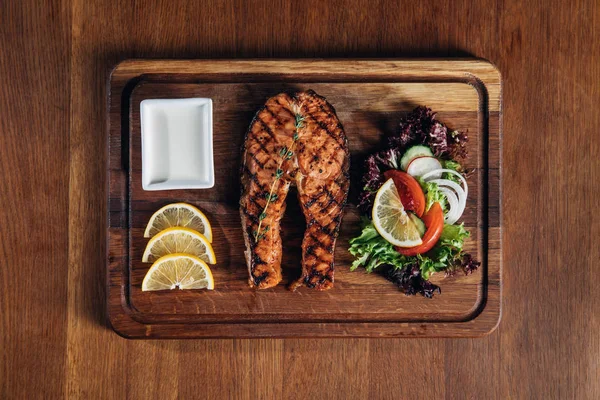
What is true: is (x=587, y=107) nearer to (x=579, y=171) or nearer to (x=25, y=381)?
(x=579, y=171)

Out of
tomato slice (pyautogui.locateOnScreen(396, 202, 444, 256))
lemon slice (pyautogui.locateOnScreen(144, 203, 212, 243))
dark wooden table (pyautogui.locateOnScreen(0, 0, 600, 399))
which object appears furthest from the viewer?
dark wooden table (pyautogui.locateOnScreen(0, 0, 600, 399))

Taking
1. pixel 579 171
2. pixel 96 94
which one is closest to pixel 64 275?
→ pixel 96 94

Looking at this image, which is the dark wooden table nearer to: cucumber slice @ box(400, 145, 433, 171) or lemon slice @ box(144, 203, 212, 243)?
lemon slice @ box(144, 203, 212, 243)

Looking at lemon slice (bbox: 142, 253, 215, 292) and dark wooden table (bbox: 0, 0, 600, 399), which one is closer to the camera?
lemon slice (bbox: 142, 253, 215, 292)

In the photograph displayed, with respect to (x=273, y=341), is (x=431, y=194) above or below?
above

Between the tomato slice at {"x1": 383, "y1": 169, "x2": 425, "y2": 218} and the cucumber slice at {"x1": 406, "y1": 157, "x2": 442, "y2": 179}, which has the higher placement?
the cucumber slice at {"x1": 406, "y1": 157, "x2": 442, "y2": 179}

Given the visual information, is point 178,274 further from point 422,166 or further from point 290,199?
point 422,166

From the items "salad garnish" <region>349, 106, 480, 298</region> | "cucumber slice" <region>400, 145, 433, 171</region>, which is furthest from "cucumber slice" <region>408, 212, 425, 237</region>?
"cucumber slice" <region>400, 145, 433, 171</region>

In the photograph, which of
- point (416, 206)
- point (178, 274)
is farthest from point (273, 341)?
point (416, 206)
